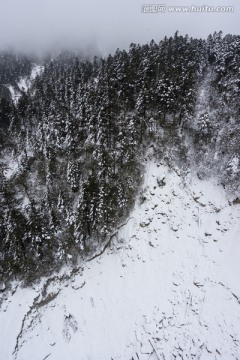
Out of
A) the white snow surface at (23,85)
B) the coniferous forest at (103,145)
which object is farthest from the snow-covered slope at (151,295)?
the white snow surface at (23,85)

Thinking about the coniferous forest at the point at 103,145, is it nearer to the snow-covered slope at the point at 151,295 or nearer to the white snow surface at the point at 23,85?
the snow-covered slope at the point at 151,295

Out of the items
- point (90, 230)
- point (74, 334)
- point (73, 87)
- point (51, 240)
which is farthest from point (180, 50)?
point (74, 334)

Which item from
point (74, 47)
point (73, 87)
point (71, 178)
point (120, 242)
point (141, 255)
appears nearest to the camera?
point (141, 255)

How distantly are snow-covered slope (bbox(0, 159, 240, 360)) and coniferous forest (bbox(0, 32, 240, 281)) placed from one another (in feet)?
12.1

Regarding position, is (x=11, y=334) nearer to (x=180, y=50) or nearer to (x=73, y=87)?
(x=73, y=87)

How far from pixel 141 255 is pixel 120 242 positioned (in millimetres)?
4277

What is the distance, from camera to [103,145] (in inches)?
1919

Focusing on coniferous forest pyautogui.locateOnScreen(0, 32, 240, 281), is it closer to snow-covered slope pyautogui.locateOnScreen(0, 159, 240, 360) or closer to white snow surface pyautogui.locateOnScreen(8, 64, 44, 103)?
A: snow-covered slope pyautogui.locateOnScreen(0, 159, 240, 360)

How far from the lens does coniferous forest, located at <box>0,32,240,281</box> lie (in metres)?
38.3

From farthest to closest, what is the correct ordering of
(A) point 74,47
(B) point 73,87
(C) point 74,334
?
(A) point 74,47
(B) point 73,87
(C) point 74,334

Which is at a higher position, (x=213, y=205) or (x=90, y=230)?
(x=213, y=205)

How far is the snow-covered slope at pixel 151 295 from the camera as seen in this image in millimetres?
27078

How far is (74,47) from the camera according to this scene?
598 ft

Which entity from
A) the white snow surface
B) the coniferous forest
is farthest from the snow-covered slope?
the white snow surface
